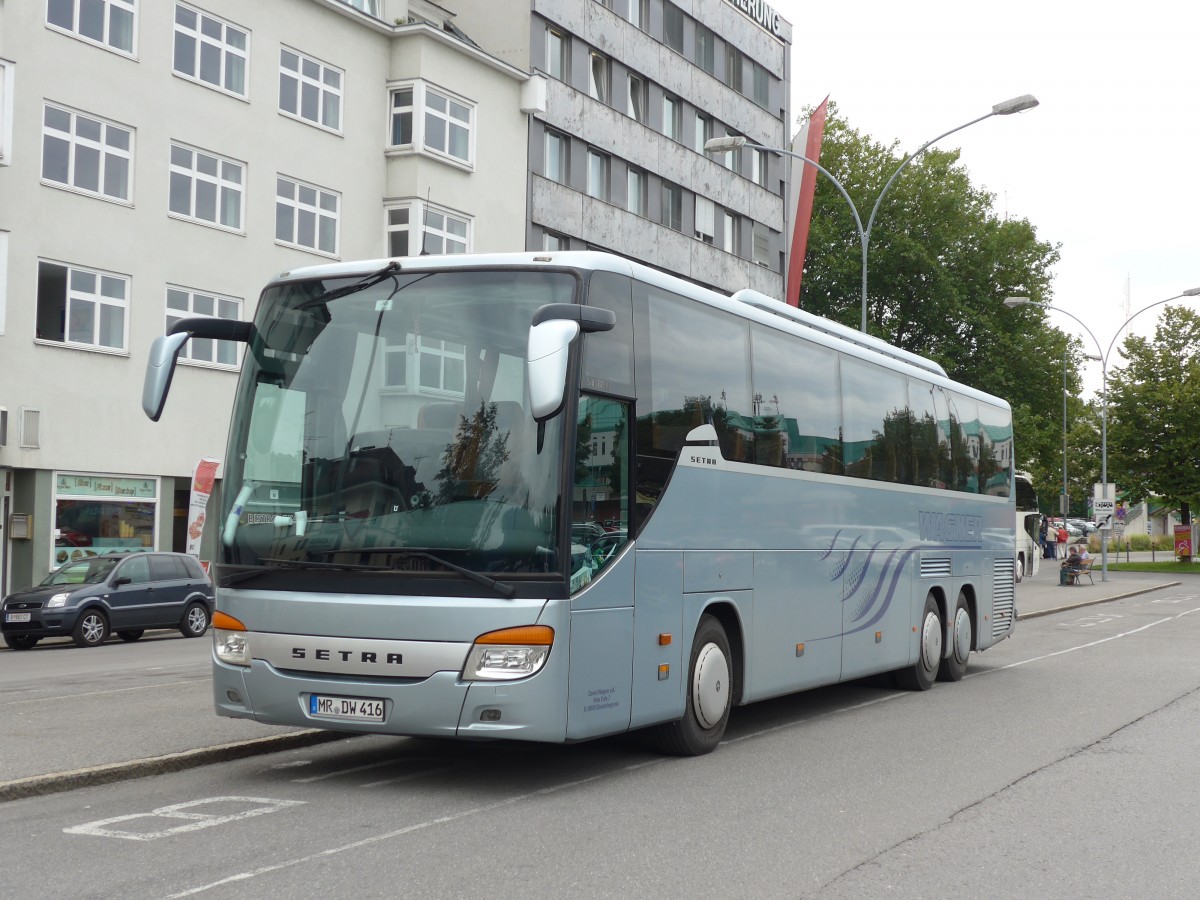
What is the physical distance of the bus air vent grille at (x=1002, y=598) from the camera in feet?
58.7

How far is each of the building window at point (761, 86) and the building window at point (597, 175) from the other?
1105 centimetres

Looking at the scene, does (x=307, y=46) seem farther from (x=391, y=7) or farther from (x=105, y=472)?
(x=105, y=472)

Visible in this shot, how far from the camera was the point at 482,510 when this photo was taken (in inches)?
328

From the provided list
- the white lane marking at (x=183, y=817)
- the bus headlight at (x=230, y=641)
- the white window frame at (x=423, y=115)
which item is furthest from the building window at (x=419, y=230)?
the white lane marking at (x=183, y=817)

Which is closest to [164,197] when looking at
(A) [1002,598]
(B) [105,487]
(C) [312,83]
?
(C) [312,83]

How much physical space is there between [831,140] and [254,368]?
60.2 metres

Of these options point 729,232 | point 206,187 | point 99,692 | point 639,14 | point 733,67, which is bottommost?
point 99,692

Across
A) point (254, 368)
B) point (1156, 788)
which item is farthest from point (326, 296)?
point (1156, 788)

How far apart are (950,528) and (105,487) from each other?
1846cm

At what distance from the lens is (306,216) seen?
3356 centimetres

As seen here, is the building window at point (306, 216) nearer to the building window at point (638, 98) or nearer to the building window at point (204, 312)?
the building window at point (204, 312)

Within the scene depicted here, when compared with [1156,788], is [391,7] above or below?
above

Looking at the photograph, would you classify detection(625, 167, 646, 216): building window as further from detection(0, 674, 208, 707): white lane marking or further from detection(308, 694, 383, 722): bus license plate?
detection(308, 694, 383, 722): bus license plate

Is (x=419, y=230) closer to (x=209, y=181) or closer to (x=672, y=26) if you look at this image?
(x=209, y=181)
